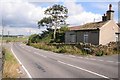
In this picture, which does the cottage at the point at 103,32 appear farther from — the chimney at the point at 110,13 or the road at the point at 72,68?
the road at the point at 72,68

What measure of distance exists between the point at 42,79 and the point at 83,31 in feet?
127

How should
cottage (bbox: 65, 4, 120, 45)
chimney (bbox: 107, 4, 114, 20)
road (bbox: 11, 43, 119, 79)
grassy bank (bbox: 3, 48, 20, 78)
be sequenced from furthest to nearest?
1. chimney (bbox: 107, 4, 114, 20)
2. cottage (bbox: 65, 4, 120, 45)
3. road (bbox: 11, 43, 119, 79)
4. grassy bank (bbox: 3, 48, 20, 78)

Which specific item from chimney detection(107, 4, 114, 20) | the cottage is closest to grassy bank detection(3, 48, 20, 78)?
the cottage

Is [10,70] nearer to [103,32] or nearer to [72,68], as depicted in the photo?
[72,68]

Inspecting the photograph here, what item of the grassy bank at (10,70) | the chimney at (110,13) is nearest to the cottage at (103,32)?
the chimney at (110,13)

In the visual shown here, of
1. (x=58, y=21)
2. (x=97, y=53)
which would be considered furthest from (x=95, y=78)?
(x=58, y=21)

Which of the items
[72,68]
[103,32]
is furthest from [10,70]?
[103,32]

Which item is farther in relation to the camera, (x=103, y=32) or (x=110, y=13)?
(x=110, y=13)

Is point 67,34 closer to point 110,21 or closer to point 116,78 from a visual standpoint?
point 110,21

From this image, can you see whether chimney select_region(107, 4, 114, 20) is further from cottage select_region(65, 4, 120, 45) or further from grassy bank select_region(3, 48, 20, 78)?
grassy bank select_region(3, 48, 20, 78)

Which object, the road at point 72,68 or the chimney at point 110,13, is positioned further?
the chimney at point 110,13

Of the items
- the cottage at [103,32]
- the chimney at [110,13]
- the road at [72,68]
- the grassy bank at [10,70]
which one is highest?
the chimney at [110,13]

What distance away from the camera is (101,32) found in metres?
48.9

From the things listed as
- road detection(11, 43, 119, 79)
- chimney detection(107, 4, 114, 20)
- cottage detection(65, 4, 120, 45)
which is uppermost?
chimney detection(107, 4, 114, 20)
